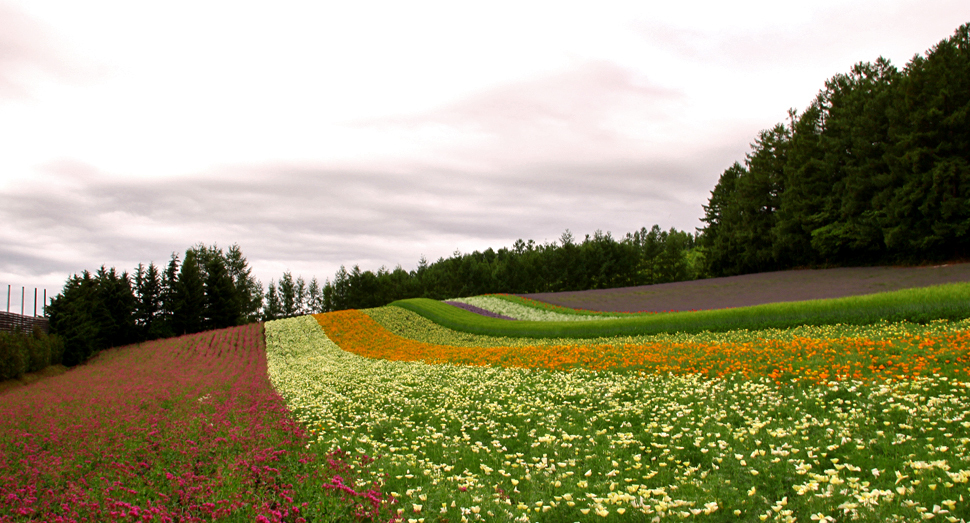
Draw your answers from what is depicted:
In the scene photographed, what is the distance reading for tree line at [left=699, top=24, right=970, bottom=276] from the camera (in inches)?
1683

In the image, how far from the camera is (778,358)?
1415cm

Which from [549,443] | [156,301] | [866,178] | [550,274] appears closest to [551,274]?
[550,274]

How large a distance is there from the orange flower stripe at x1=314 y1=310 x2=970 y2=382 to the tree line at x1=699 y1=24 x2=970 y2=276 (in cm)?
3760

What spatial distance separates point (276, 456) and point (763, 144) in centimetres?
7635

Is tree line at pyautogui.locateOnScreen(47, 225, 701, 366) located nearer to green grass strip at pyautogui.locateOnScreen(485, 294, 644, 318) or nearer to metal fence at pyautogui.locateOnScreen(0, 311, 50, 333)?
metal fence at pyautogui.locateOnScreen(0, 311, 50, 333)

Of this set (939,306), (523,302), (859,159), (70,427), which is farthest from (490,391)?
(859,159)

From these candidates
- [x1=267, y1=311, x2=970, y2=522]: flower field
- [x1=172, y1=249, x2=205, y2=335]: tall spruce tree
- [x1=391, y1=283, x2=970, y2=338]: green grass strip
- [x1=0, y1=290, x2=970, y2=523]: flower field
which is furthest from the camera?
[x1=172, y1=249, x2=205, y2=335]: tall spruce tree

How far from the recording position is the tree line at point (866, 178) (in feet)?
140

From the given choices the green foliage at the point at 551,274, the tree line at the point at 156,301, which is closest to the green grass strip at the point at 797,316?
the tree line at the point at 156,301

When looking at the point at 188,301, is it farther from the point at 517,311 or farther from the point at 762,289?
the point at 762,289

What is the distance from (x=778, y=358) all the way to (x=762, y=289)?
122 ft

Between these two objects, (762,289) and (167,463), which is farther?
(762,289)

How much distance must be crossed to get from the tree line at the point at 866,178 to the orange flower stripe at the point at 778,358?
37603 mm

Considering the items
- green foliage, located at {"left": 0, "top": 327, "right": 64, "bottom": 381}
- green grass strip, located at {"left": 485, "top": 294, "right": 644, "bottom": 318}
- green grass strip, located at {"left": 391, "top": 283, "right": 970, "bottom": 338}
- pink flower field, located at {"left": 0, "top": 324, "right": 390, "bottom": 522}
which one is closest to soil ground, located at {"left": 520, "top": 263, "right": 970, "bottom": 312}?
green grass strip, located at {"left": 485, "top": 294, "right": 644, "bottom": 318}
